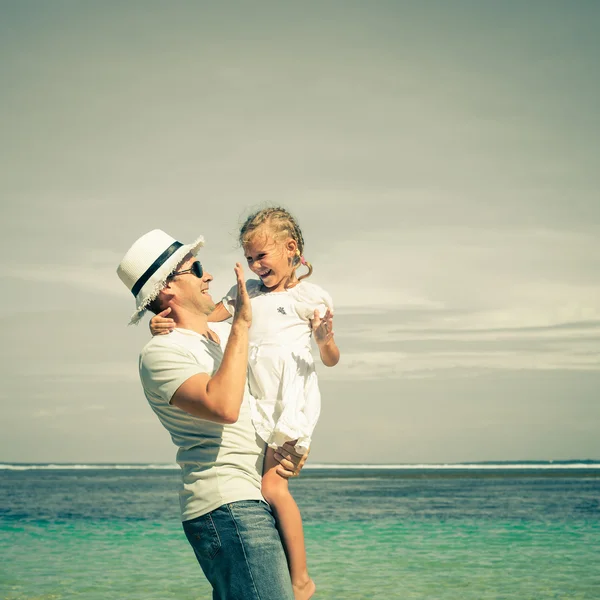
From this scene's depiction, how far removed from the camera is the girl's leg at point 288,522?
2.93m

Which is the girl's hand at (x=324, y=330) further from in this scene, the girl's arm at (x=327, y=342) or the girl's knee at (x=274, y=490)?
the girl's knee at (x=274, y=490)

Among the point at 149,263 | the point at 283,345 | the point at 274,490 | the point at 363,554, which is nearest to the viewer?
the point at 274,490

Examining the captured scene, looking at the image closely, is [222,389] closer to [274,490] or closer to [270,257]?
[274,490]

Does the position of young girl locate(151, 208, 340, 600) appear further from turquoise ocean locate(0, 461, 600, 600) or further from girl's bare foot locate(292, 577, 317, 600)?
turquoise ocean locate(0, 461, 600, 600)

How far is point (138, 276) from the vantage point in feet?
10.1

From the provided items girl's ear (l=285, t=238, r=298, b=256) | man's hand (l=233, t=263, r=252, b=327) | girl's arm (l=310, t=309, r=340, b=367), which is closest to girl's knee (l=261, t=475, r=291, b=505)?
man's hand (l=233, t=263, r=252, b=327)

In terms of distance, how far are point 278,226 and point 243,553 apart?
1628 millimetres

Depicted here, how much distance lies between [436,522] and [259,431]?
54.5 feet

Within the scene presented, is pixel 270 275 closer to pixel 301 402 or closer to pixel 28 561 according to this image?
pixel 301 402

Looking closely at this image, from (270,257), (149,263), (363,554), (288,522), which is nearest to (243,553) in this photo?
(288,522)

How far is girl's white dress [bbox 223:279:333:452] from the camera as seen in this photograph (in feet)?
10.2

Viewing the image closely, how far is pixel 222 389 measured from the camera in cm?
261

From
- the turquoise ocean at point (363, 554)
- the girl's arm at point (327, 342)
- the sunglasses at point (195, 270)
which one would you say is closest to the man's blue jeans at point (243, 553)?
the sunglasses at point (195, 270)

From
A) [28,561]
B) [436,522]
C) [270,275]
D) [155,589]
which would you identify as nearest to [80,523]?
[28,561]
